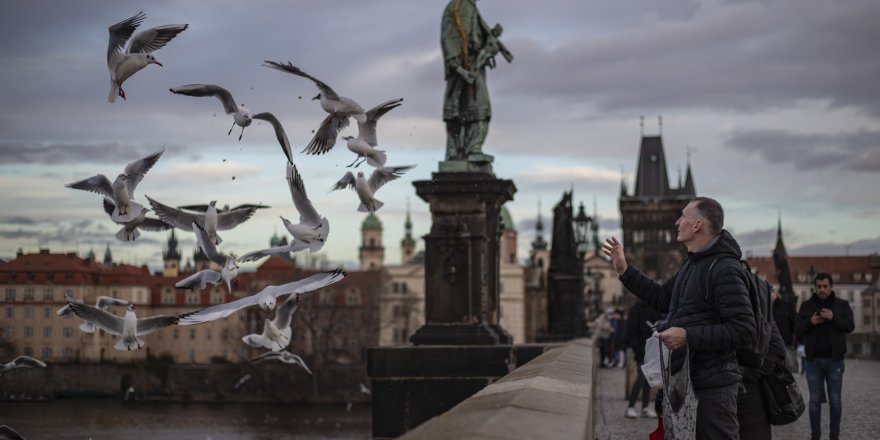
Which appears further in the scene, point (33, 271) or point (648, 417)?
point (33, 271)

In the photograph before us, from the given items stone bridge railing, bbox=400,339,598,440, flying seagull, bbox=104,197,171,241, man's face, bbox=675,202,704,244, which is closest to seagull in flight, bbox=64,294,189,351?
flying seagull, bbox=104,197,171,241

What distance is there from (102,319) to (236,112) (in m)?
1.46

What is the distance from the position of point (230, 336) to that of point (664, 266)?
3360 inches

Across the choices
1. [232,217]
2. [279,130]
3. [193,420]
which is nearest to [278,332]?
[232,217]

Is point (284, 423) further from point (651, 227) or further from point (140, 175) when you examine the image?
point (651, 227)

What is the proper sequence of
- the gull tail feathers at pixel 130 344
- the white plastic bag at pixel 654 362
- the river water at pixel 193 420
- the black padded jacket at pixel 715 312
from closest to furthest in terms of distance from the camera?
1. the black padded jacket at pixel 715 312
2. the white plastic bag at pixel 654 362
3. the gull tail feathers at pixel 130 344
4. the river water at pixel 193 420

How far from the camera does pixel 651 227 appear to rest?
6747 inches

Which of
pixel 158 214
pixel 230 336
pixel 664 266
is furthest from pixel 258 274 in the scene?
pixel 158 214

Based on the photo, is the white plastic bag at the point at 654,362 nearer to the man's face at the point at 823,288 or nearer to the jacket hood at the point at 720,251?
the jacket hood at the point at 720,251

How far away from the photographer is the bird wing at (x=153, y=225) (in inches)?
→ 328

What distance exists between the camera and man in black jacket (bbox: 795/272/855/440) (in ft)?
37.3

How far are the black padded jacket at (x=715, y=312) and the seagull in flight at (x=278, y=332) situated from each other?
2.98 m

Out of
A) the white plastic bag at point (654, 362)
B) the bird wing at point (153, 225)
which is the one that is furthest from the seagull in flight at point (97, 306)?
the white plastic bag at point (654, 362)

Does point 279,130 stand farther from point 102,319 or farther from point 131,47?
point 102,319
